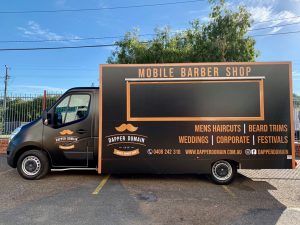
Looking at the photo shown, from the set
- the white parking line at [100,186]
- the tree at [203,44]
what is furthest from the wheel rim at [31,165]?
the tree at [203,44]

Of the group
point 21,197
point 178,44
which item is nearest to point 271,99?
point 21,197

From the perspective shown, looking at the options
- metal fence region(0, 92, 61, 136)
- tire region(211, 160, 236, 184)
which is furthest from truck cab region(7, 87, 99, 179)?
metal fence region(0, 92, 61, 136)

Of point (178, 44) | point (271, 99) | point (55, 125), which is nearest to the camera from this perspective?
point (271, 99)

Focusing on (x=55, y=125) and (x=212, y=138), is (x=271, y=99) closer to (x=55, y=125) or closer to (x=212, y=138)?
(x=212, y=138)

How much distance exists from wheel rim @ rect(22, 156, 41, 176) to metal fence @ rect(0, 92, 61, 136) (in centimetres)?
524

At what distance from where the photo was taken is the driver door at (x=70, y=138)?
7.38 metres

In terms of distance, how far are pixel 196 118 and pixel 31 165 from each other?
4.23 meters

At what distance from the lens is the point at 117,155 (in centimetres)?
708

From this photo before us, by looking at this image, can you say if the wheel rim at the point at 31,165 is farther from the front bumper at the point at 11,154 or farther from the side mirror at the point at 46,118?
the side mirror at the point at 46,118

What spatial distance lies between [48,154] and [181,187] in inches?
132

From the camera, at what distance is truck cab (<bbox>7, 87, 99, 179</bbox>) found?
7375 mm

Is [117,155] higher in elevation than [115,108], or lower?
lower

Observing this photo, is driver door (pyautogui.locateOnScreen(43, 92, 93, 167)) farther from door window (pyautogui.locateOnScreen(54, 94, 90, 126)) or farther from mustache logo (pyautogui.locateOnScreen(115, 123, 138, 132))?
mustache logo (pyautogui.locateOnScreen(115, 123, 138, 132))

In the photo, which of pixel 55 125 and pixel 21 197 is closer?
pixel 21 197
